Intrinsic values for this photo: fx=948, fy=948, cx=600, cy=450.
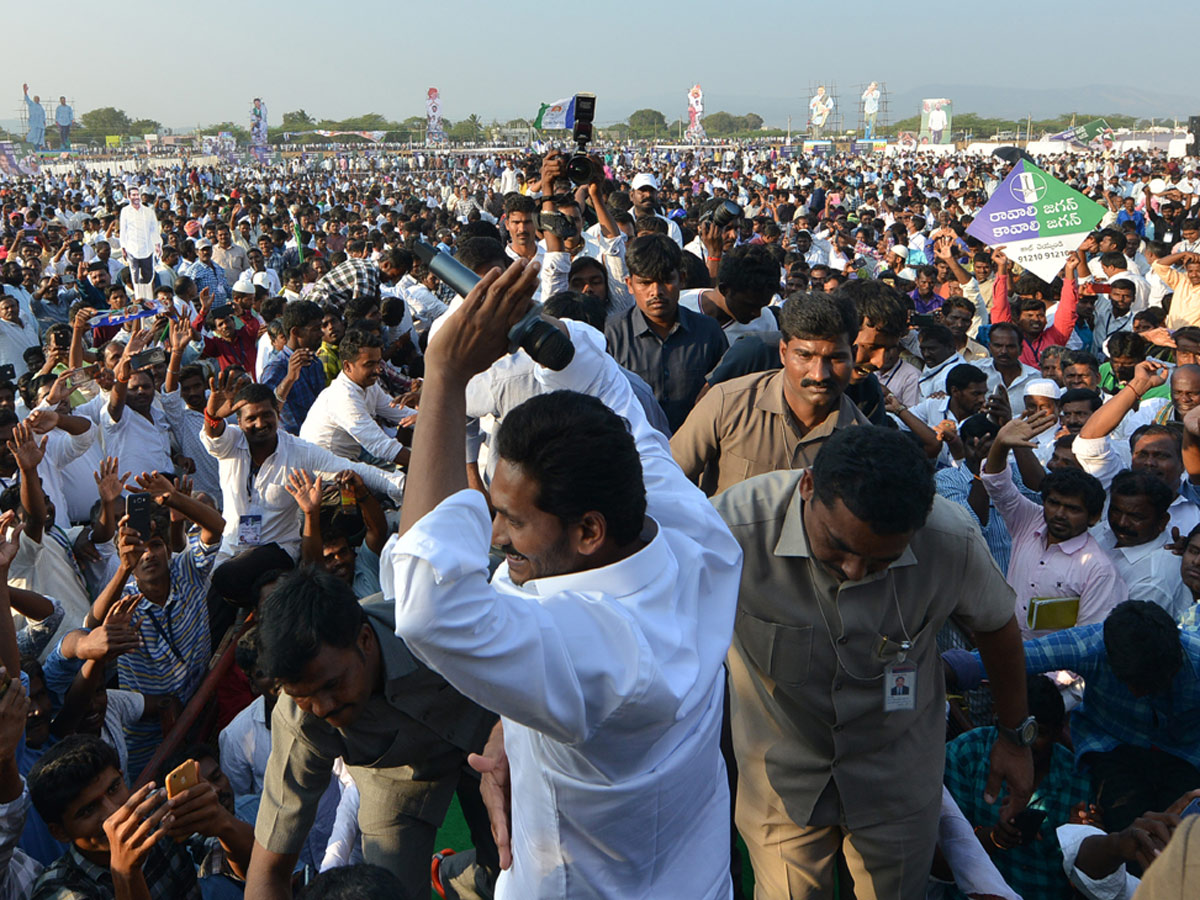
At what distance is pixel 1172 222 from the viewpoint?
14.4 meters

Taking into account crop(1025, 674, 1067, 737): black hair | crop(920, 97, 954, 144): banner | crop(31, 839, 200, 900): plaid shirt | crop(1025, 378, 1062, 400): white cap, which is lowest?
Result: crop(31, 839, 200, 900): plaid shirt

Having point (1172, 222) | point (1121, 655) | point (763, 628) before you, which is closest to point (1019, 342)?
point (1121, 655)

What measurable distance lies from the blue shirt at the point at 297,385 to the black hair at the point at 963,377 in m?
3.84

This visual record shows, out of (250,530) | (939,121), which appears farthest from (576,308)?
(939,121)

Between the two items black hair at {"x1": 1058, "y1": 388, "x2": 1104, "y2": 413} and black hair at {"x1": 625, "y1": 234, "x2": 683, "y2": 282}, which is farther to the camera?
black hair at {"x1": 1058, "y1": 388, "x2": 1104, "y2": 413}

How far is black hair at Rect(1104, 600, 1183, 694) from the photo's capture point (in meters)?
2.71

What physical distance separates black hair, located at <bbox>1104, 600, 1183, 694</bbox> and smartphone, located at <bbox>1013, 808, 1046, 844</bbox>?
0.47m

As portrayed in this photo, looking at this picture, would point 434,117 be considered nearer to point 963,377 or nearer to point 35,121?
point 35,121

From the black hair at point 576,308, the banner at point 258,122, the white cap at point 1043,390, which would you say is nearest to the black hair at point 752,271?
the black hair at point 576,308

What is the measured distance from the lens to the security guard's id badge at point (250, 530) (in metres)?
4.20

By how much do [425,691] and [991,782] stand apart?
1546mm

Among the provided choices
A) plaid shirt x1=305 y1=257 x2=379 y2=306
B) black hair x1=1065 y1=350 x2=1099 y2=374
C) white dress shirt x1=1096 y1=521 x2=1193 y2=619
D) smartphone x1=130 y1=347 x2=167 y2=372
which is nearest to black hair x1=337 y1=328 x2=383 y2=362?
smartphone x1=130 y1=347 x2=167 y2=372

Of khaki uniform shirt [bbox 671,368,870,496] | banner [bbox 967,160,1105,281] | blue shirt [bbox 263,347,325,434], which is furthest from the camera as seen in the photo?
banner [bbox 967,160,1105,281]

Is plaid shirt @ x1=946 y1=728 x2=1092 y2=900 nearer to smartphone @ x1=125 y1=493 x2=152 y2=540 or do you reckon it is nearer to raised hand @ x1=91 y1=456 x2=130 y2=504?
smartphone @ x1=125 y1=493 x2=152 y2=540
